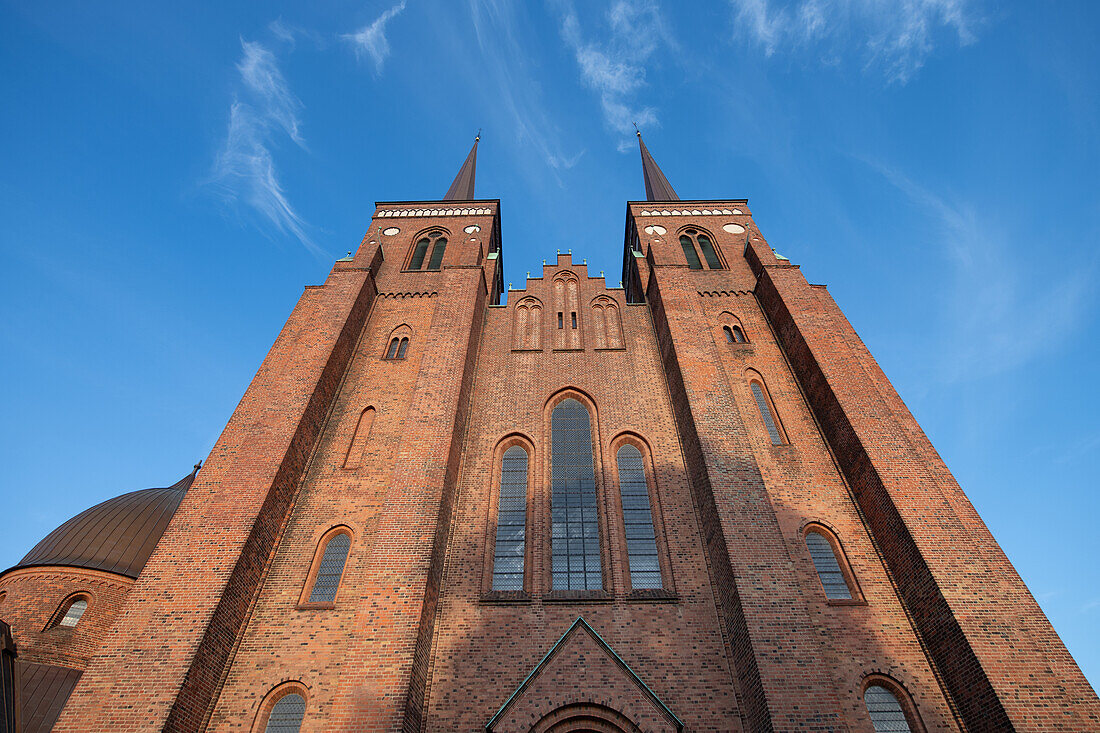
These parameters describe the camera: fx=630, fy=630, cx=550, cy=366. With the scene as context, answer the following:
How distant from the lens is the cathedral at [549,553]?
988cm

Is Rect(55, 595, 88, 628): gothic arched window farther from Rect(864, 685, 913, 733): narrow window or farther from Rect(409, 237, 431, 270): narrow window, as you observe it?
Rect(864, 685, 913, 733): narrow window

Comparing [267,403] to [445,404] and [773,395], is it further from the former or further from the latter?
[773,395]

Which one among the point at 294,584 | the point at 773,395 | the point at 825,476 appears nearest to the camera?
the point at 294,584

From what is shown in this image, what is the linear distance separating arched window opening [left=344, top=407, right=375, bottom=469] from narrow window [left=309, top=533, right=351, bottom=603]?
191cm

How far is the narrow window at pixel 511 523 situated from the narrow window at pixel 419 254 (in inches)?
361

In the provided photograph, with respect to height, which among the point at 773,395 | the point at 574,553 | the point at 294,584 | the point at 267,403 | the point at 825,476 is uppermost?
the point at 773,395

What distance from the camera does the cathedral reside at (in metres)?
9.88

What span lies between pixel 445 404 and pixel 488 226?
11.0 m

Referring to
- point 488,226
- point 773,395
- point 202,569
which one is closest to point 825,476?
point 773,395

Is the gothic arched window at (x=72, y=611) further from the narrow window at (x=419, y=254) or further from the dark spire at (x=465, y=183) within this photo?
the dark spire at (x=465, y=183)

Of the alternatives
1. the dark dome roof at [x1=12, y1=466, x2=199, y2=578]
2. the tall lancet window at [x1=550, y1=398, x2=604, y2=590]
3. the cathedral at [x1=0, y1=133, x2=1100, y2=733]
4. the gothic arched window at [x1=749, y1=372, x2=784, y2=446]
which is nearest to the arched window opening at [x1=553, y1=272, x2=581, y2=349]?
the cathedral at [x1=0, y1=133, x2=1100, y2=733]

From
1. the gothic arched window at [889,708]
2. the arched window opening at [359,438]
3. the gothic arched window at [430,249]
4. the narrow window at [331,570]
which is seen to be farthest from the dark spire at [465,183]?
the gothic arched window at [889,708]

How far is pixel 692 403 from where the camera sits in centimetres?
1437

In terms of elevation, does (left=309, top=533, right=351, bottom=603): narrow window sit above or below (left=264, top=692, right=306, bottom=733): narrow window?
above
